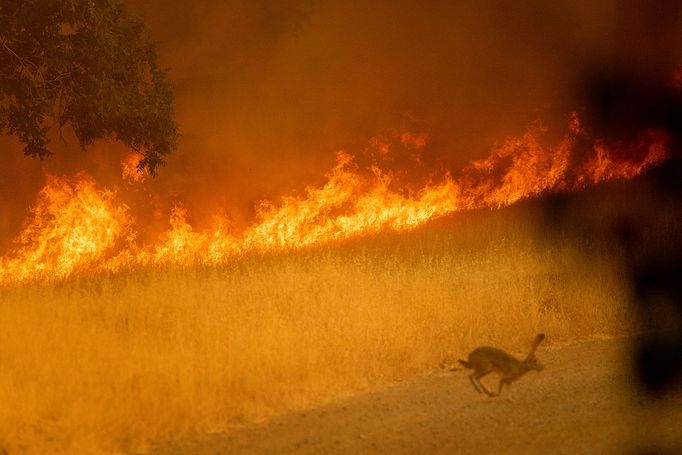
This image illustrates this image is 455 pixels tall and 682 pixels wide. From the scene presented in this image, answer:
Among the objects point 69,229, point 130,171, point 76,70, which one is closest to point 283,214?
point 130,171

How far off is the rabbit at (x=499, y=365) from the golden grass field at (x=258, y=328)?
39.1 inches

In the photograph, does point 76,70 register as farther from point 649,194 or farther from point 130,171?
point 649,194

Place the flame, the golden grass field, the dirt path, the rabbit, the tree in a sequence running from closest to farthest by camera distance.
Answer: the dirt path, the golden grass field, the rabbit, the tree, the flame

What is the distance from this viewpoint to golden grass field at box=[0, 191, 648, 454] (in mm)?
6941

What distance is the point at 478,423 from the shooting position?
6785 mm

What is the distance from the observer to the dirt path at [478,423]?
621 centimetres

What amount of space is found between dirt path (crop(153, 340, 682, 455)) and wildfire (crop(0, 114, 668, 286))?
678cm

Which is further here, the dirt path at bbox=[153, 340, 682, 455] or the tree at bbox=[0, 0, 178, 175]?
the tree at bbox=[0, 0, 178, 175]

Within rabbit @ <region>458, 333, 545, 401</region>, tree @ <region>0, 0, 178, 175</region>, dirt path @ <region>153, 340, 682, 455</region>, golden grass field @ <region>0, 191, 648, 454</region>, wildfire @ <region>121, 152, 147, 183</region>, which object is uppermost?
wildfire @ <region>121, 152, 147, 183</region>

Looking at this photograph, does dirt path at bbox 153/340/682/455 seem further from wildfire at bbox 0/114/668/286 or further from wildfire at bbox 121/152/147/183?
wildfire at bbox 121/152/147/183

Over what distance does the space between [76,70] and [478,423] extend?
6.55 metres

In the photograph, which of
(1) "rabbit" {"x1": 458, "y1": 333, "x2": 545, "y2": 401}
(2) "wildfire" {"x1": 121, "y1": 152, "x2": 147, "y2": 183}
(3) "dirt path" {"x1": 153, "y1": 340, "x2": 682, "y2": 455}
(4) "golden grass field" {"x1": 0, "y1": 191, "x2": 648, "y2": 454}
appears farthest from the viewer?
(2) "wildfire" {"x1": 121, "y1": 152, "x2": 147, "y2": 183}

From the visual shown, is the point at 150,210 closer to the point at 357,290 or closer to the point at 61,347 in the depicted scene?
the point at 357,290

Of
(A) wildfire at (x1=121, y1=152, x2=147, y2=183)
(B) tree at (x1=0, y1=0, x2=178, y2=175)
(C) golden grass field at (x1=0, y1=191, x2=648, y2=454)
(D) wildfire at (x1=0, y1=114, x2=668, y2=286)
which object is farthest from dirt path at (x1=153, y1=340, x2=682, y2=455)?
(A) wildfire at (x1=121, y1=152, x2=147, y2=183)
